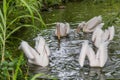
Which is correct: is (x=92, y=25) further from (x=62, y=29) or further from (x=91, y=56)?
(x=91, y=56)

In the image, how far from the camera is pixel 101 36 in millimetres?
7617

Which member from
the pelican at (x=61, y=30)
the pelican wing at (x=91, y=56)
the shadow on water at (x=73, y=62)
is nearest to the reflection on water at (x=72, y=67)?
the shadow on water at (x=73, y=62)

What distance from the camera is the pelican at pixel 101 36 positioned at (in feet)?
24.9

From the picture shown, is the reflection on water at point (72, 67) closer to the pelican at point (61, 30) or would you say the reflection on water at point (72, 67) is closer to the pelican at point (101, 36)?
the pelican at point (101, 36)

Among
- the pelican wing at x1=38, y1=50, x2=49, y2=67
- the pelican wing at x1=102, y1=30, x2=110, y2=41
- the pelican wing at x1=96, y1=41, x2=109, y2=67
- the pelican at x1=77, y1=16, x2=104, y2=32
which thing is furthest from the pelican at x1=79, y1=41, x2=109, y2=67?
the pelican at x1=77, y1=16, x2=104, y2=32

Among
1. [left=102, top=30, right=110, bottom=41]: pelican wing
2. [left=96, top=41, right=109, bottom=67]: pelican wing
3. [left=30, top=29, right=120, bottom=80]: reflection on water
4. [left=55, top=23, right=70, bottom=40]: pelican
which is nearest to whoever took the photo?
[left=30, top=29, right=120, bottom=80]: reflection on water

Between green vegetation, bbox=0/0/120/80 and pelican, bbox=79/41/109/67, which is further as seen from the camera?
pelican, bbox=79/41/109/67

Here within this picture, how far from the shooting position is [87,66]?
5.96 m

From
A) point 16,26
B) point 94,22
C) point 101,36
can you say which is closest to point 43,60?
point 101,36

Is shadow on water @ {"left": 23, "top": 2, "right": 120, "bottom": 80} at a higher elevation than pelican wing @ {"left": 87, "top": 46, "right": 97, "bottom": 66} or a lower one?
lower

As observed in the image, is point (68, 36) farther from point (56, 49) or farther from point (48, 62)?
point (48, 62)

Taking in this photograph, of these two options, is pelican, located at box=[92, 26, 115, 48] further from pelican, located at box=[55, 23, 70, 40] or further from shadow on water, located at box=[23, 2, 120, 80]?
pelican, located at box=[55, 23, 70, 40]

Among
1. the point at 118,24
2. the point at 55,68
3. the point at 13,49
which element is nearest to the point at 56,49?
the point at 13,49

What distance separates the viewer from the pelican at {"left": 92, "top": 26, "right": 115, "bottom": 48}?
7.59 meters
